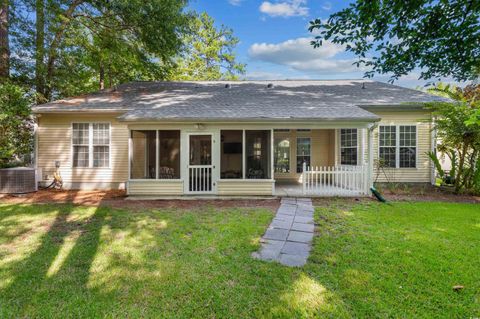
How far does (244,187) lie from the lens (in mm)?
8359

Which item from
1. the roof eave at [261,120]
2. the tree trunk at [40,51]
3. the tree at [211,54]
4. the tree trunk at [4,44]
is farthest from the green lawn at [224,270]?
the tree at [211,54]

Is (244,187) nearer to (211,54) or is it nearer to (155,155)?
(155,155)

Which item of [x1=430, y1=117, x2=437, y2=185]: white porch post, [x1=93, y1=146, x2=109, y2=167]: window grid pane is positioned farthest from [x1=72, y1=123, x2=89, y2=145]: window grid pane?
[x1=430, y1=117, x2=437, y2=185]: white porch post

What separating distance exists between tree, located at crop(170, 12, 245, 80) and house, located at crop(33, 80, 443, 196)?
1352cm

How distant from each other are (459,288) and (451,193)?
811cm

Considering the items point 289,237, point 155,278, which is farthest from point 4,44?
point 289,237

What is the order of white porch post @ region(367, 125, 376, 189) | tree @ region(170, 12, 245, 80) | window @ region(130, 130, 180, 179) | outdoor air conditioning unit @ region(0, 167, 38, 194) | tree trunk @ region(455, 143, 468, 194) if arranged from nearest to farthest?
white porch post @ region(367, 125, 376, 189) → window @ region(130, 130, 180, 179) → outdoor air conditioning unit @ region(0, 167, 38, 194) → tree trunk @ region(455, 143, 468, 194) → tree @ region(170, 12, 245, 80)

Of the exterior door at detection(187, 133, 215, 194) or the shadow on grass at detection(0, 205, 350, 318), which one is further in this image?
the exterior door at detection(187, 133, 215, 194)

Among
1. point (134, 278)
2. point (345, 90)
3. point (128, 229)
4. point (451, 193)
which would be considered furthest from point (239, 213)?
point (345, 90)

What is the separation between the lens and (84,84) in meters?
15.3

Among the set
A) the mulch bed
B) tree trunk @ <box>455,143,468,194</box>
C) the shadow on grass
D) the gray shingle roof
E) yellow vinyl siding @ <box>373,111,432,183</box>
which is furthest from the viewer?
yellow vinyl siding @ <box>373,111,432,183</box>

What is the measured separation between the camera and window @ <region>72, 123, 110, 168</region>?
1012cm

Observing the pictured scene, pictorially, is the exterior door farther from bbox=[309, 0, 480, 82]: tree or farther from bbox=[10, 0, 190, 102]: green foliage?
bbox=[10, 0, 190, 102]: green foliage

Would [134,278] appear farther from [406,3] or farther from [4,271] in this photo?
[406,3]
